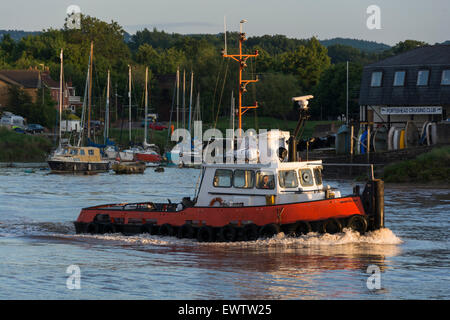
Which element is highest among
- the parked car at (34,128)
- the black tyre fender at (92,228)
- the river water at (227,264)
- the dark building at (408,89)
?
the dark building at (408,89)

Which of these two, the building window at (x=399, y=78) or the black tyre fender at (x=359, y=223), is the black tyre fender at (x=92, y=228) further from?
the building window at (x=399, y=78)

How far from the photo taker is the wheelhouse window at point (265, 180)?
80.8 feet

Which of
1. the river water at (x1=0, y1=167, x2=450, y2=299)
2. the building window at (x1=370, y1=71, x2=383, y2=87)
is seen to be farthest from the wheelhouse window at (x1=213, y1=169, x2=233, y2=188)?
the building window at (x1=370, y1=71, x2=383, y2=87)

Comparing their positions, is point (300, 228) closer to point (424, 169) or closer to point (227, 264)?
point (227, 264)

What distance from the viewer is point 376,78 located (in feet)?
183

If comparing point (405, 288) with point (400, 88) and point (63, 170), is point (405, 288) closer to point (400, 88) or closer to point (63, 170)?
point (400, 88)

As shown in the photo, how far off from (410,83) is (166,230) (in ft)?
107

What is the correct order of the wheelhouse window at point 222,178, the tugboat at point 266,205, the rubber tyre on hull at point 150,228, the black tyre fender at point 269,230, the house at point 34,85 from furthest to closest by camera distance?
the house at point 34,85, the rubber tyre on hull at point 150,228, the wheelhouse window at point 222,178, the tugboat at point 266,205, the black tyre fender at point 269,230

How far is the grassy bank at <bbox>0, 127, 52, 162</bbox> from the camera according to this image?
79.6m

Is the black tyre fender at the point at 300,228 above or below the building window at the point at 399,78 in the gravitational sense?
below

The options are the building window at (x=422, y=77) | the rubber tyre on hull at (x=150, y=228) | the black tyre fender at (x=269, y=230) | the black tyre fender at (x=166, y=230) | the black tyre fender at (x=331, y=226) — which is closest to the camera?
the black tyre fender at (x=269, y=230)

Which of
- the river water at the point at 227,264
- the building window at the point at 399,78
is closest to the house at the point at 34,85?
the building window at the point at 399,78

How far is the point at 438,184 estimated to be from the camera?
4369 centimetres
